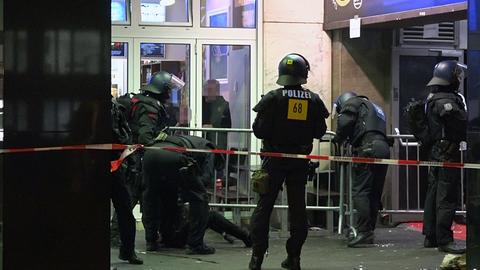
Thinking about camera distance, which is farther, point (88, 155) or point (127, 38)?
point (127, 38)

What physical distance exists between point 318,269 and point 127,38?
4.58 metres

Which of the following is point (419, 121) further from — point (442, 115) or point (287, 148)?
point (287, 148)

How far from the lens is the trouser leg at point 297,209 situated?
6348 mm

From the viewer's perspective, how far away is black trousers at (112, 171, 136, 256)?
19.8ft

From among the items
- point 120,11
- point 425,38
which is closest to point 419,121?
point 425,38

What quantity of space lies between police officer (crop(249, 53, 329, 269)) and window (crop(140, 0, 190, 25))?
3658mm

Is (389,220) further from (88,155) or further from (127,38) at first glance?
(88,155)

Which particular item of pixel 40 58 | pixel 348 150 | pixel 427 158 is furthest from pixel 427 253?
pixel 40 58

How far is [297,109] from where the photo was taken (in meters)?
6.28

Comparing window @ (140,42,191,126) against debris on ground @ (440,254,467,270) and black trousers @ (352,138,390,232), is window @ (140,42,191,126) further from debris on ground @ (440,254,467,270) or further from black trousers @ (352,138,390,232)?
debris on ground @ (440,254,467,270)

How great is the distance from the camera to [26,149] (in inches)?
175

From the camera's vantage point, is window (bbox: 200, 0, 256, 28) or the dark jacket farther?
window (bbox: 200, 0, 256, 28)

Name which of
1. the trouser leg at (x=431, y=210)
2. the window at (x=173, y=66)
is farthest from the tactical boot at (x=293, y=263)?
the window at (x=173, y=66)

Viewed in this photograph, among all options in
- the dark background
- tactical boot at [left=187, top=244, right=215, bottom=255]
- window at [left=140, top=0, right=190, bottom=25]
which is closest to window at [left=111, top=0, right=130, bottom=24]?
window at [left=140, top=0, right=190, bottom=25]
